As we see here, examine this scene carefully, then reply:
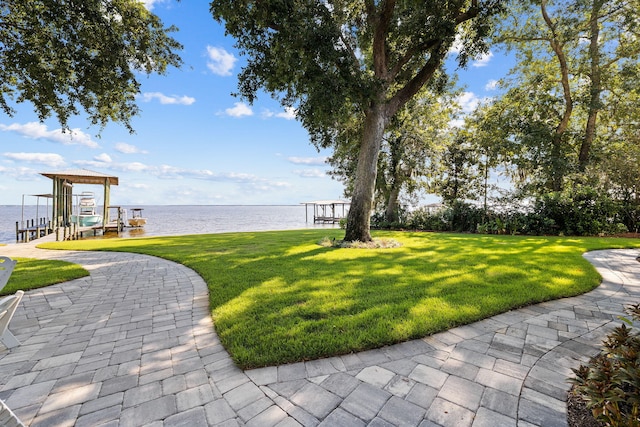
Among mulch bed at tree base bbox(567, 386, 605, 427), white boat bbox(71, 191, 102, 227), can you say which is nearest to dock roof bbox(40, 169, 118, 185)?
white boat bbox(71, 191, 102, 227)

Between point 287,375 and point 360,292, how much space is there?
81.1 inches

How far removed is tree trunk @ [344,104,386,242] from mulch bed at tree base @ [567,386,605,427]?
692 cm

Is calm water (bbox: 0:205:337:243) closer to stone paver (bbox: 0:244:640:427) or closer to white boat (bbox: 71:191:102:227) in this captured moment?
white boat (bbox: 71:191:102:227)

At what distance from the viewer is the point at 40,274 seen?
5.70 m

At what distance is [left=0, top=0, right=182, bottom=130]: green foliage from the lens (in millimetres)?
6551

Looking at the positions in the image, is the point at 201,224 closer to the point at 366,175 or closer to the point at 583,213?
the point at 366,175

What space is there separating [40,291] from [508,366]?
6.58 metres

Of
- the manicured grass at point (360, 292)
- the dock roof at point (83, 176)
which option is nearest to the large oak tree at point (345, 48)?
the manicured grass at point (360, 292)

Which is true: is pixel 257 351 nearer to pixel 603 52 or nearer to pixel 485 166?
pixel 603 52

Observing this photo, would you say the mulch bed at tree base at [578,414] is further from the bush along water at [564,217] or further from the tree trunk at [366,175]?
the bush along water at [564,217]

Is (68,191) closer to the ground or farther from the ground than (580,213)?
farther from the ground

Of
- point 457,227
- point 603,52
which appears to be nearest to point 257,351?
point 457,227

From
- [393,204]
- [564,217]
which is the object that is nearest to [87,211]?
[393,204]

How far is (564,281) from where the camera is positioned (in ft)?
14.8
